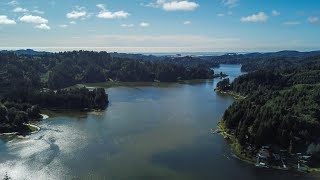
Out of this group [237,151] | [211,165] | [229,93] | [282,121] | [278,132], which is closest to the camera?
[211,165]

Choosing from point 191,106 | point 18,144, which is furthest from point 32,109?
point 191,106

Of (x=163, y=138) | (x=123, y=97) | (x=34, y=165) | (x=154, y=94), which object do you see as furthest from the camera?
(x=154, y=94)

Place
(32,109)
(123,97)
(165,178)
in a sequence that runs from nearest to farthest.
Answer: (165,178) → (32,109) → (123,97)

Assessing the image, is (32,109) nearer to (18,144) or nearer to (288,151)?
(18,144)

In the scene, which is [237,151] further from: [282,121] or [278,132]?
[282,121]

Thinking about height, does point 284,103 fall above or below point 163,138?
above

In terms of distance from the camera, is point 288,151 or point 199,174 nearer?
point 199,174

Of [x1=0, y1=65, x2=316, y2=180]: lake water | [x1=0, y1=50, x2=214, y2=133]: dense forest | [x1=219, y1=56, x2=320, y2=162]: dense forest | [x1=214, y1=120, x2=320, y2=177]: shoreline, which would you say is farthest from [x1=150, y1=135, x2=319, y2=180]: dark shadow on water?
[x1=0, y1=50, x2=214, y2=133]: dense forest

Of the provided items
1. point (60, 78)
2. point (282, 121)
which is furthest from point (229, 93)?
point (282, 121)

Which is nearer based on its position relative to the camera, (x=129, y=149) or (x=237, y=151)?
(x=237, y=151)
